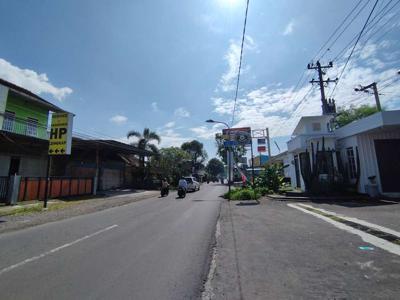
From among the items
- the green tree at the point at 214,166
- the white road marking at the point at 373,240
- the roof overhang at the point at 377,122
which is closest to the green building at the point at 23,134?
the white road marking at the point at 373,240

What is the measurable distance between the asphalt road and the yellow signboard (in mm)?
8162

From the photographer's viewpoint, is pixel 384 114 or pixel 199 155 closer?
pixel 384 114

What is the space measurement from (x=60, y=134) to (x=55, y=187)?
638 cm

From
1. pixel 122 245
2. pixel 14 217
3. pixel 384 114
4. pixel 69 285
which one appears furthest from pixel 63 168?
pixel 384 114

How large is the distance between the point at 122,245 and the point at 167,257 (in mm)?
1604

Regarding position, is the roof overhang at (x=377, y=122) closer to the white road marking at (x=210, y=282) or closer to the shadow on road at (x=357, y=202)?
the shadow on road at (x=357, y=202)

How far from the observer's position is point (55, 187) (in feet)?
65.7

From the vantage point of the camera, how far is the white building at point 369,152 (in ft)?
50.2

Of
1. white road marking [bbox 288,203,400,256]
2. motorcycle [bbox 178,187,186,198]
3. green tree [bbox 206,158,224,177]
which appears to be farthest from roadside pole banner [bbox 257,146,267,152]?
green tree [bbox 206,158,224,177]

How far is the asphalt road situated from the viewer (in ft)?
12.4

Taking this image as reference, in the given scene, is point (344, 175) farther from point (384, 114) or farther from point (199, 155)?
point (199, 155)

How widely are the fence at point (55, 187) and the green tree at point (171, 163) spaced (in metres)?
19.6

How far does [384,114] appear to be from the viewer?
1420 centimetres

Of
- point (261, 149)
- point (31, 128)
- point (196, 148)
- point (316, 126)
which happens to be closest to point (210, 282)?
point (31, 128)
